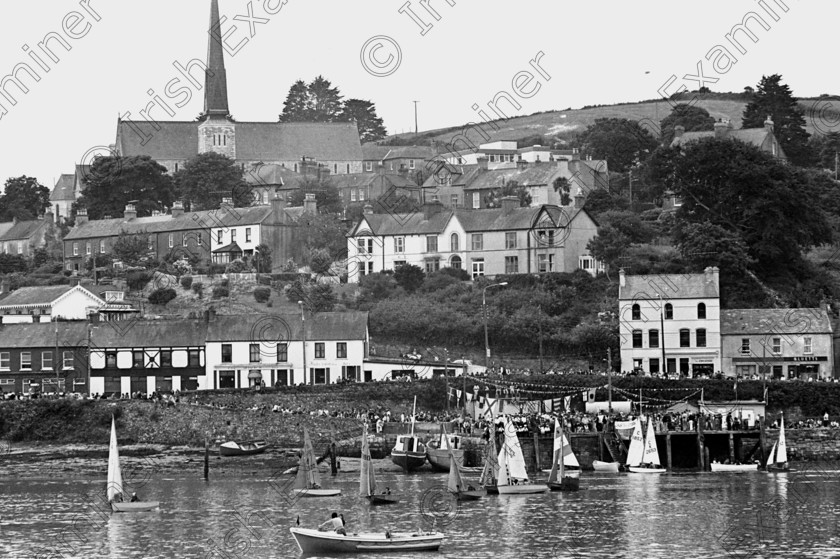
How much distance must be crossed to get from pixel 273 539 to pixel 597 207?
8335 cm

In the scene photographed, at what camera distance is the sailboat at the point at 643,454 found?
83.4 metres

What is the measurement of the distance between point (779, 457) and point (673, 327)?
19595 millimetres

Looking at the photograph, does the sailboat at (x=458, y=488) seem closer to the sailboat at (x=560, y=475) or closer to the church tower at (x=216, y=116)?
the sailboat at (x=560, y=475)

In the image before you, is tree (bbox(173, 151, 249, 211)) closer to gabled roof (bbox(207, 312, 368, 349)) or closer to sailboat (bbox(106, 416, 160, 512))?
gabled roof (bbox(207, 312, 368, 349))

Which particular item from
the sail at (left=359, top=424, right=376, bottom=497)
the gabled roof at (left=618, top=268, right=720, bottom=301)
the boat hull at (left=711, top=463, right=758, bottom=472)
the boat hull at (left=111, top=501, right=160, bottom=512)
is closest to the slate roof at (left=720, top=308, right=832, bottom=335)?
the gabled roof at (left=618, top=268, right=720, bottom=301)

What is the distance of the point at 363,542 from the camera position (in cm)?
5719

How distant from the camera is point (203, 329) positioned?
10344 centimetres

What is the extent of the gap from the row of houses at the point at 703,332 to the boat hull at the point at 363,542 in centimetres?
4505

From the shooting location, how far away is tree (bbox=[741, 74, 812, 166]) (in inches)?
6462

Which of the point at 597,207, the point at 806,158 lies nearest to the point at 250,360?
the point at 597,207

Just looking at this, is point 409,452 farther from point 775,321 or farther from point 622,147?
point 622,147

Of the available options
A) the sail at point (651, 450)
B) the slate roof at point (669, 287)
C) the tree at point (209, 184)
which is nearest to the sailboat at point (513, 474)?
the sail at point (651, 450)

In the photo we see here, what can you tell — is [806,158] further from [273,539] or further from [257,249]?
[273,539]

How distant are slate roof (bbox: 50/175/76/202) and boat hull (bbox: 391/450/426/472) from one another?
105410 mm
